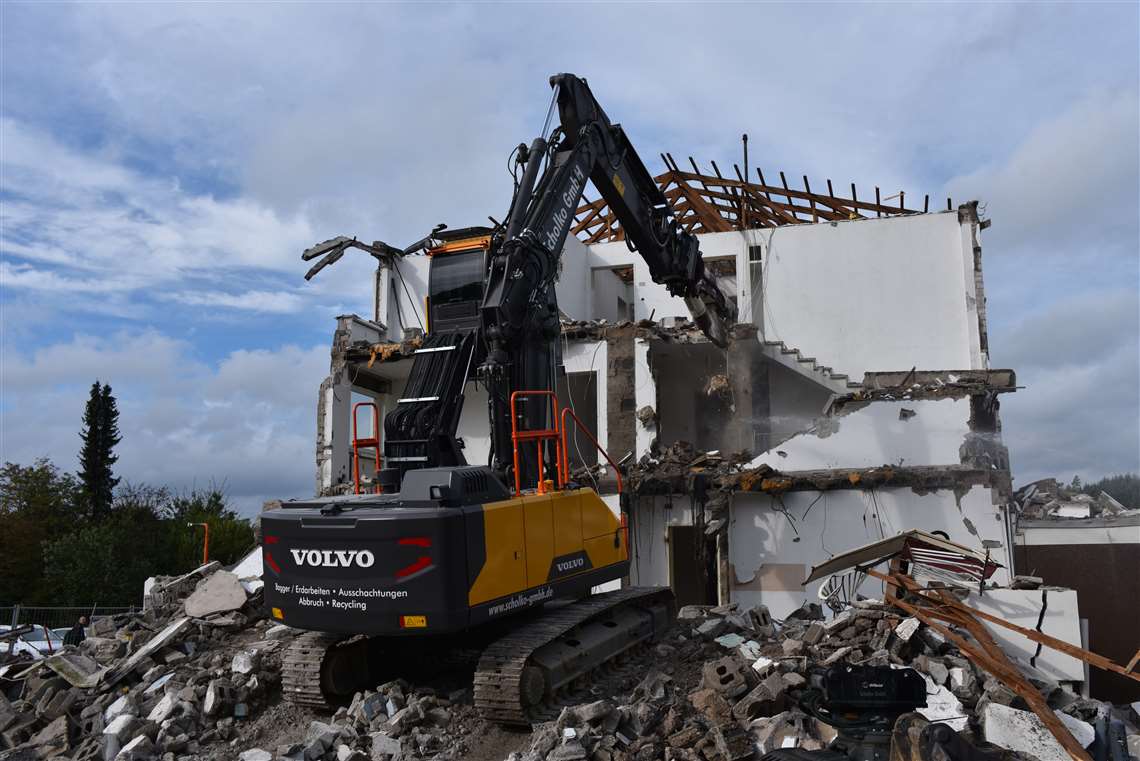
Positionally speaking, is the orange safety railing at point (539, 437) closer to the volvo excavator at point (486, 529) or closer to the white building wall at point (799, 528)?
the volvo excavator at point (486, 529)

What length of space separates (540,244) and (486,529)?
313 centimetres

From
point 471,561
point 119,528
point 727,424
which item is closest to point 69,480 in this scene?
point 119,528

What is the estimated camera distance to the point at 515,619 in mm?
8438

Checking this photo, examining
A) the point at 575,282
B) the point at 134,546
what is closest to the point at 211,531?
the point at 134,546

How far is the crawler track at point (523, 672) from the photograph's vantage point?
7250 millimetres

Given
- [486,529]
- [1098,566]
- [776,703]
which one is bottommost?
[1098,566]

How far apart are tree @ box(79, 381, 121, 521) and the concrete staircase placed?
116 feet

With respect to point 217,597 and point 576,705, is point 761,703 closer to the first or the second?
point 576,705

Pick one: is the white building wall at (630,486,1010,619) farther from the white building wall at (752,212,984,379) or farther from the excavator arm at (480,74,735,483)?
the excavator arm at (480,74,735,483)

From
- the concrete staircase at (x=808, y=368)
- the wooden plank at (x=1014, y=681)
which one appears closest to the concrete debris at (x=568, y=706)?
the wooden plank at (x=1014, y=681)

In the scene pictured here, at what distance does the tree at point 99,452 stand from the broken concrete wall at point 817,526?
36.3 metres

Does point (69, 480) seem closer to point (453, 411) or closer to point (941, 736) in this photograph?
point (453, 411)

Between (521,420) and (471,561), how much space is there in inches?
80.7

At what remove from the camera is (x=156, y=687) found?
29.9ft
